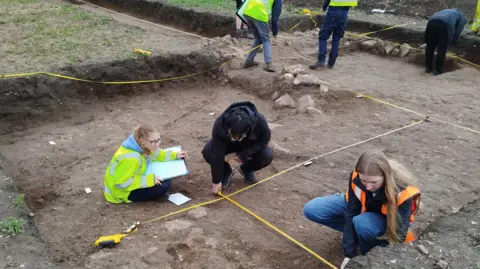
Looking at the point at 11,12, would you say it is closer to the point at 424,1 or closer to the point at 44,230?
the point at 44,230

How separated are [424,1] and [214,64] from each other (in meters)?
6.62

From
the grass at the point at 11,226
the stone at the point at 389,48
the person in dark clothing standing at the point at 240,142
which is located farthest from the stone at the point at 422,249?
the stone at the point at 389,48

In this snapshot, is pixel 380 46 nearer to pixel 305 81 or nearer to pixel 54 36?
pixel 305 81

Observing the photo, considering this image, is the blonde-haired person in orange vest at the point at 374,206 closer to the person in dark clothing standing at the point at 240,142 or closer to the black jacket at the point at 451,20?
the person in dark clothing standing at the point at 240,142

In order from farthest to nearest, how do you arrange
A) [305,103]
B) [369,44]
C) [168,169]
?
[369,44]
[305,103]
[168,169]

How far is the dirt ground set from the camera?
3.50m

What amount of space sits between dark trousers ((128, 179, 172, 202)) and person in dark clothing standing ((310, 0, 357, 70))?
4.71 m

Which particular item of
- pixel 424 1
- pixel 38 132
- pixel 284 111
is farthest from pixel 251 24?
pixel 424 1

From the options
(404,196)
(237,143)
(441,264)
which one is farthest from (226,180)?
(441,264)

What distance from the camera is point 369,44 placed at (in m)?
9.33

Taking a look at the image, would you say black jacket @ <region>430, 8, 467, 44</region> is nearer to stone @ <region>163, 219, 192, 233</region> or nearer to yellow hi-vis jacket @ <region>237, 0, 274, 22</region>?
yellow hi-vis jacket @ <region>237, 0, 274, 22</region>

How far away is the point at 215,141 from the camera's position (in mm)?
3871

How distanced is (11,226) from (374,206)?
8.85ft

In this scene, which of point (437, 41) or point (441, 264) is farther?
point (437, 41)
